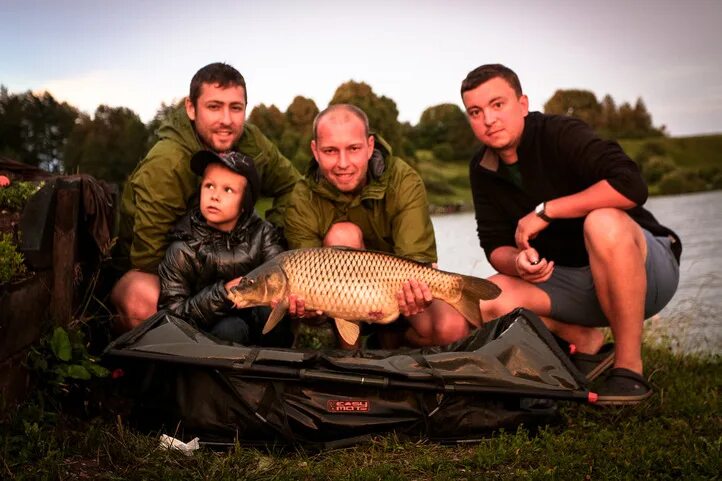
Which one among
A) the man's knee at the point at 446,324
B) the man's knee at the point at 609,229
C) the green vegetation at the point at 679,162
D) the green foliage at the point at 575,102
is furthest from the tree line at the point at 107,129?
the green vegetation at the point at 679,162

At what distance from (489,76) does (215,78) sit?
51.0 inches

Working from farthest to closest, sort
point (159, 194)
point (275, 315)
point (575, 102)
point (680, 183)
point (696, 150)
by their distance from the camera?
point (696, 150) < point (680, 183) < point (575, 102) < point (159, 194) < point (275, 315)

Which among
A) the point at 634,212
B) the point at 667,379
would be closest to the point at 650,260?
the point at 634,212

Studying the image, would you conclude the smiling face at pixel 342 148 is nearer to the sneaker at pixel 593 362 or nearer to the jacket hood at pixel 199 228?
the jacket hood at pixel 199 228

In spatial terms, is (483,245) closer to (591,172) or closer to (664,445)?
(591,172)

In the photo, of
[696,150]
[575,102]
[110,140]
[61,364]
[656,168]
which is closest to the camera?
[61,364]

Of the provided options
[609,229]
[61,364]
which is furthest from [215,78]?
[609,229]

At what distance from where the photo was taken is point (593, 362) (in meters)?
3.16

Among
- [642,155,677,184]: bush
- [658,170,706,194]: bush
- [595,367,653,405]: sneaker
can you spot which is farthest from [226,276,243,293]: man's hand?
[658,170,706,194]: bush

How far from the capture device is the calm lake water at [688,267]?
16.2 ft

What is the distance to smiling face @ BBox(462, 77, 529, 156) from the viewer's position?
3137 millimetres

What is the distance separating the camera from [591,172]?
9.96ft

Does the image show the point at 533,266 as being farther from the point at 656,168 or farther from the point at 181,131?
the point at 656,168

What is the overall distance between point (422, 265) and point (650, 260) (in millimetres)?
1045
